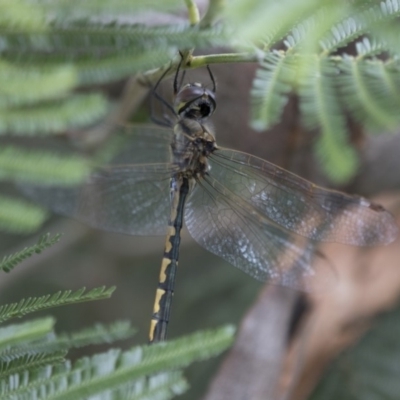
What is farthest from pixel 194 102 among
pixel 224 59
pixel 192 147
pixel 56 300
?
pixel 56 300

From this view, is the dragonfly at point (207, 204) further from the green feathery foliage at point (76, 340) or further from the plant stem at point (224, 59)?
the green feathery foliage at point (76, 340)

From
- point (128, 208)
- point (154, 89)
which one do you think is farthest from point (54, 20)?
point (128, 208)

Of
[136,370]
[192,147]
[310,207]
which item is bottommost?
[136,370]

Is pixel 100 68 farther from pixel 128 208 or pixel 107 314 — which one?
pixel 107 314

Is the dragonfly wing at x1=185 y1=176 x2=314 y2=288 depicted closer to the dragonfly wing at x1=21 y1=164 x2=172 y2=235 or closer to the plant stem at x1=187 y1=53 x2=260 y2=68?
the dragonfly wing at x1=21 y1=164 x2=172 y2=235

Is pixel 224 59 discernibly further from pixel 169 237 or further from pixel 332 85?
pixel 169 237

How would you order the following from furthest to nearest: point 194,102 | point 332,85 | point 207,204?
point 207,204 < point 194,102 < point 332,85
